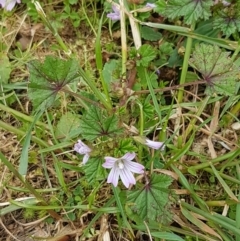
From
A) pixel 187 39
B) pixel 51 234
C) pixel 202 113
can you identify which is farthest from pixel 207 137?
pixel 51 234

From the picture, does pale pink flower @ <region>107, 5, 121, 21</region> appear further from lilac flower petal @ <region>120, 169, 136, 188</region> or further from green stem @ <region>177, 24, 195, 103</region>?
lilac flower petal @ <region>120, 169, 136, 188</region>

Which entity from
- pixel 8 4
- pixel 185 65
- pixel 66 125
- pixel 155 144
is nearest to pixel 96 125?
pixel 155 144

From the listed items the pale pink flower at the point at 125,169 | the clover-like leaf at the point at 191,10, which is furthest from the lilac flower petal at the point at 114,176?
the clover-like leaf at the point at 191,10

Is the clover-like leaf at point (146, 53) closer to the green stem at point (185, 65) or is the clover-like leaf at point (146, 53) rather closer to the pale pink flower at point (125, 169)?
the green stem at point (185, 65)

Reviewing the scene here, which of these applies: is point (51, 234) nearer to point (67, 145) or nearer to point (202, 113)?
point (67, 145)

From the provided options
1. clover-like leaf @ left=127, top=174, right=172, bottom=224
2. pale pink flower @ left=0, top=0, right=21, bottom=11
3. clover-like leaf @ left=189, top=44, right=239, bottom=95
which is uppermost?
pale pink flower @ left=0, top=0, right=21, bottom=11

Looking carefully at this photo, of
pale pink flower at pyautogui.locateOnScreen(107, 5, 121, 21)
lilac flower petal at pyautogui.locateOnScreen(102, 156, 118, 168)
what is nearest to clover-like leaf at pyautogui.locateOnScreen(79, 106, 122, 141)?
lilac flower petal at pyautogui.locateOnScreen(102, 156, 118, 168)
